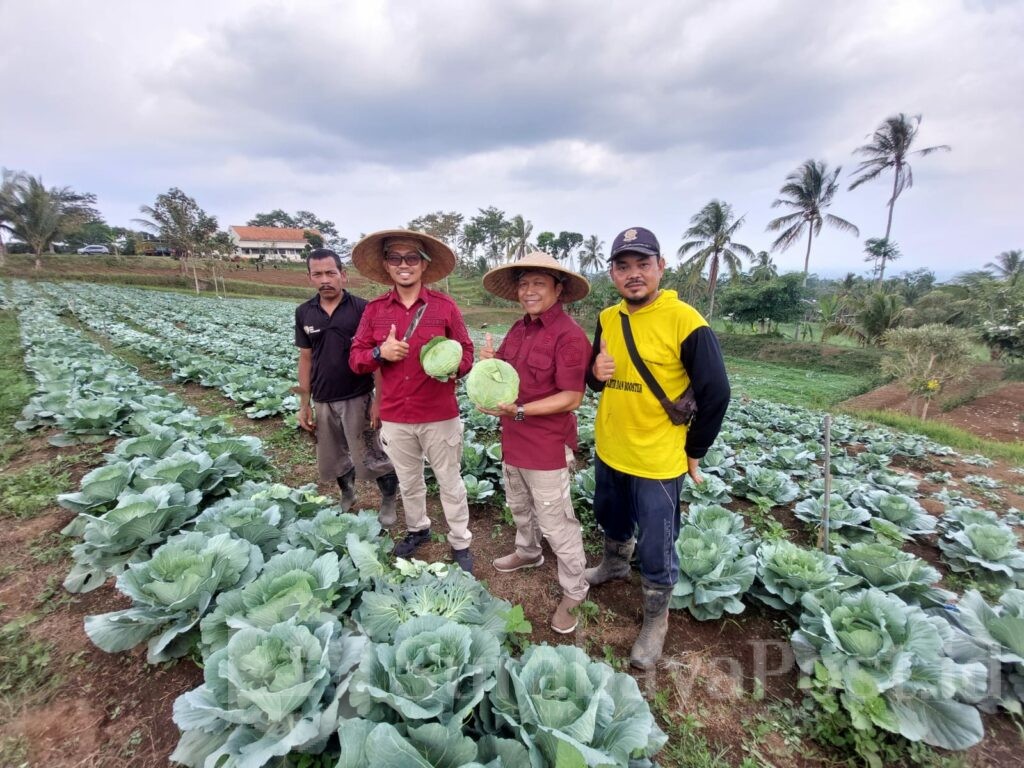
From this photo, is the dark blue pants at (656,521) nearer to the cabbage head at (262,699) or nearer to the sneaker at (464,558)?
the sneaker at (464,558)

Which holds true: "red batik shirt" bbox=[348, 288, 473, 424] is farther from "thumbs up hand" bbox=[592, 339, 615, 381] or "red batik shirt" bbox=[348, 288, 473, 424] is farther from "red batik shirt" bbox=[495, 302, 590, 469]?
"thumbs up hand" bbox=[592, 339, 615, 381]

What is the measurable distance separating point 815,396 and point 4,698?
811 inches

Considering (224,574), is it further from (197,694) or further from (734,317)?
(734,317)

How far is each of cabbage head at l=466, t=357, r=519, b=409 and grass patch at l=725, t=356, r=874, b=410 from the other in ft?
44.8

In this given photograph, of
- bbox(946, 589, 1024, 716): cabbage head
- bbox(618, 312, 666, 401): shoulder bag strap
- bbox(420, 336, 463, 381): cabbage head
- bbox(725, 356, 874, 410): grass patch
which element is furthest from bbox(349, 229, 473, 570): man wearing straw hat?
bbox(725, 356, 874, 410): grass patch

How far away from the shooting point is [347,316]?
3568 millimetres

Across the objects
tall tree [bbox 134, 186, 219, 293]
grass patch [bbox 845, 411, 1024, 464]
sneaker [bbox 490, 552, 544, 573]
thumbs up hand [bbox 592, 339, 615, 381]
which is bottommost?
grass patch [bbox 845, 411, 1024, 464]

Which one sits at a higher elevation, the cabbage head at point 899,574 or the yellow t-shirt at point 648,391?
the yellow t-shirt at point 648,391

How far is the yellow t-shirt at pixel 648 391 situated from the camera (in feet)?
7.67

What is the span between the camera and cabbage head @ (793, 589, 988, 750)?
2046 millimetres

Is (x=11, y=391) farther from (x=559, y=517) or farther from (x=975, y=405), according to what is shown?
(x=975, y=405)

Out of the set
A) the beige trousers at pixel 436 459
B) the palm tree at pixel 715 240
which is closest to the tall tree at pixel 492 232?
the palm tree at pixel 715 240

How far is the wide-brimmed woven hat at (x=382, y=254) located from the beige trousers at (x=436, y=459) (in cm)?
106

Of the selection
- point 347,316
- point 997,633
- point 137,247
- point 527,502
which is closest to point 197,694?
point 527,502
